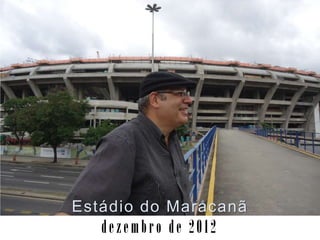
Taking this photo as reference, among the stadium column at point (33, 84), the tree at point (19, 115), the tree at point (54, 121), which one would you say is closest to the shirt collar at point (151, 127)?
the tree at point (54, 121)

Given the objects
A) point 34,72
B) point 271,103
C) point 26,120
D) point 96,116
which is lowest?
point 26,120

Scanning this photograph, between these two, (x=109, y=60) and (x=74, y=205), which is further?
(x=109, y=60)

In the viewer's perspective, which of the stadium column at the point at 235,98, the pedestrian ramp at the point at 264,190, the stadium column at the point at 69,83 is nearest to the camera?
the pedestrian ramp at the point at 264,190

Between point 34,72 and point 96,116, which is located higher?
point 34,72

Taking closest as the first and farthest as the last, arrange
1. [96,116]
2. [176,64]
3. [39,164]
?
[39,164]
[96,116]
[176,64]

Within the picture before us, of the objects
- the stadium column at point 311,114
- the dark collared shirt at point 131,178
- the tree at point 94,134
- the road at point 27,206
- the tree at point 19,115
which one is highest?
the stadium column at point 311,114

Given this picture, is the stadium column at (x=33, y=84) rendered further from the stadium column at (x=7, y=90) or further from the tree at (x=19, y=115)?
the tree at (x=19, y=115)

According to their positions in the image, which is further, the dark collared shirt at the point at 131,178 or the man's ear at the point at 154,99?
the man's ear at the point at 154,99

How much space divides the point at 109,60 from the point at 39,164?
84.6ft

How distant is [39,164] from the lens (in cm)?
2547

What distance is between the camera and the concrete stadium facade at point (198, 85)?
4131 centimetres

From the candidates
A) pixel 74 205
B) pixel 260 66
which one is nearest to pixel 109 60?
pixel 260 66

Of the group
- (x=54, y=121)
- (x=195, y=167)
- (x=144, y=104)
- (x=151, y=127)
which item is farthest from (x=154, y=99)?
(x=54, y=121)

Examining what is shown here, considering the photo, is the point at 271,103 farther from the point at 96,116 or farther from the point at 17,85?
the point at 17,85
